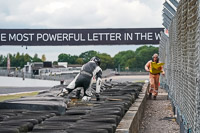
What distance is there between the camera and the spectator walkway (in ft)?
33.3

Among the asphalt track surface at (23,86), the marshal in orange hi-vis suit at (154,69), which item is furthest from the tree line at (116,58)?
the marshal in orange hi-vis suit at (154,69)

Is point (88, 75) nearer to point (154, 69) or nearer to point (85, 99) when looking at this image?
point (85, 99)

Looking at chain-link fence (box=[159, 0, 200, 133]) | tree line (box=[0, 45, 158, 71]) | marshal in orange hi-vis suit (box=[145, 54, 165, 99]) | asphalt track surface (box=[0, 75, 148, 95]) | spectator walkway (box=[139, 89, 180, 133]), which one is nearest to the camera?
chain-link fence (box=[159, 0, 200, 133])

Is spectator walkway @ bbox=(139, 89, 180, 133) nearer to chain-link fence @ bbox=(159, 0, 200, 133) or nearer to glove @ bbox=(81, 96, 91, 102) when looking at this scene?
glove @ bbox=(81, 96, 91, 102)

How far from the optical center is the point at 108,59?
163 meters

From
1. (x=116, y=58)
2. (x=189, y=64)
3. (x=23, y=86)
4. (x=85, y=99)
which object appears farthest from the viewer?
(x=116, y=58)

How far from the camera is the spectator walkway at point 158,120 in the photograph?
33.3ft

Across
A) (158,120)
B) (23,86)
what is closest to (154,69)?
(158,120)

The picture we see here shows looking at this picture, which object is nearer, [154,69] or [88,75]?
[88,75]

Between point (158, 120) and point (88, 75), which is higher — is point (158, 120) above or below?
below

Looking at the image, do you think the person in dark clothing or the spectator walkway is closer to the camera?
the spectator walkway

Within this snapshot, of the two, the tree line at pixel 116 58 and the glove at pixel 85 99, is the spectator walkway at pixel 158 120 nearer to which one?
the glove at pixel 85 99

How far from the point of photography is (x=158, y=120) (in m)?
11.9

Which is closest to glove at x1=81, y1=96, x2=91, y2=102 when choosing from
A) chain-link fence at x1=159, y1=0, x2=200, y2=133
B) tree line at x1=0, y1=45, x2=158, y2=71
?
chain-link fence at x1=159, y1=0, x2=200, y2=133
